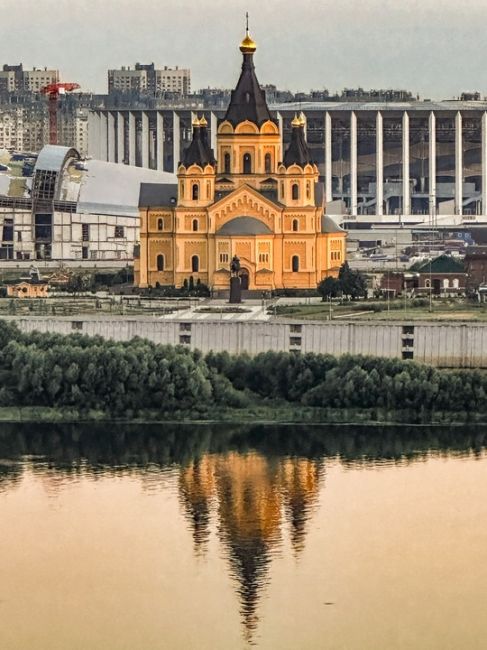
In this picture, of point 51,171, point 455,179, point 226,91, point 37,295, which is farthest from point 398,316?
point 226,91

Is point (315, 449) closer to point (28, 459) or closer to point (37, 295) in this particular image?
point (28, 459)

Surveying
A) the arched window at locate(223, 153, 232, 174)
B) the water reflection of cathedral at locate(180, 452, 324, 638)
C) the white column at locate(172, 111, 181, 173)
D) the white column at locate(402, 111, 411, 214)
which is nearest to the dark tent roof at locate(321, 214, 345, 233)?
the arched window at locate(223, 153, 232, 174)

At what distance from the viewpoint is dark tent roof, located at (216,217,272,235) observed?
5019 centimetres

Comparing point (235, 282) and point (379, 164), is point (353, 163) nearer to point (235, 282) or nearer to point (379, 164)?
point (379, 164)

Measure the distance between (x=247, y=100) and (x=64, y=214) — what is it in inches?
632

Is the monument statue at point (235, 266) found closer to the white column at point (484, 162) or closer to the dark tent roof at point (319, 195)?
the dark tent roof at point (319, 195)

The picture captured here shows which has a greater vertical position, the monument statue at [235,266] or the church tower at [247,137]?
the church tower at [247,137]

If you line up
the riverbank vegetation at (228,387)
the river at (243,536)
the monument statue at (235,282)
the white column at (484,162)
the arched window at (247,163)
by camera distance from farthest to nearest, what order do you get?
the white column at (484,162), the arched window at (247,163), the monument statue at (235,282), the riverbank vegetation at (228,387), the river at (243,536)

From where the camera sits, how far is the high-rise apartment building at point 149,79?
420ft

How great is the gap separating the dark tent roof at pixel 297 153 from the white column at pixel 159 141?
1388 inches

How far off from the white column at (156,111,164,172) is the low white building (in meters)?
19.2

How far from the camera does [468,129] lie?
282ft

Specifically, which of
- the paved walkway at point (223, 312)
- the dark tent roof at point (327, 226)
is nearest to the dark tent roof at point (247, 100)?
the dark tent roof at point (327, 226)

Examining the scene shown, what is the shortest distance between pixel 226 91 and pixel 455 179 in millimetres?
27289
